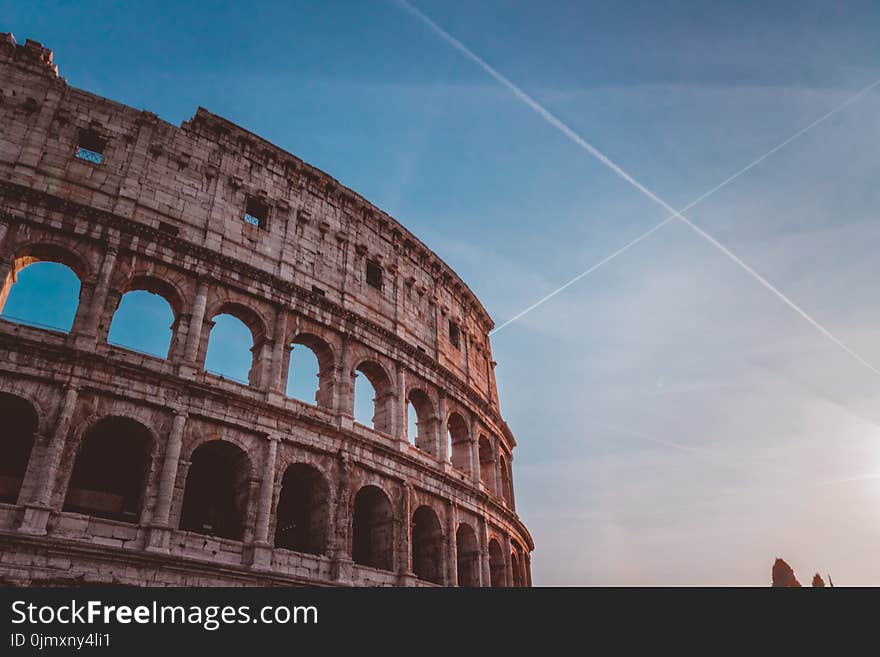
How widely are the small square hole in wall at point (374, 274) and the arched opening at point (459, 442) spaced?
5770 millimetres

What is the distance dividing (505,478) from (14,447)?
720 inches

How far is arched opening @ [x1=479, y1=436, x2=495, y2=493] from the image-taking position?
79.2 feet

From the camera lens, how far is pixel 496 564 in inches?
888

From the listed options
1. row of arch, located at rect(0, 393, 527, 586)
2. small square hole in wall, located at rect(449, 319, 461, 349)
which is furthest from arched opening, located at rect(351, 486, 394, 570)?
small square hole in wall, located at rect(449, 319, 461, 349)

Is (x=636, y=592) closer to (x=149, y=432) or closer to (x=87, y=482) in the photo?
(x=149, y=432)

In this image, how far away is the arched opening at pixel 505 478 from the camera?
2570cm

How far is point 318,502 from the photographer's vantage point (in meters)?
16.4

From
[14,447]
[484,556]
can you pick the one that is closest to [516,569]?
[484,556]

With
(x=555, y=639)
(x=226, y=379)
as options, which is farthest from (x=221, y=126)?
(x=555, y=639)

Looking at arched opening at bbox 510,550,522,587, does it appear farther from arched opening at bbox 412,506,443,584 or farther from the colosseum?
arched opening at bbox 412,506,443,584

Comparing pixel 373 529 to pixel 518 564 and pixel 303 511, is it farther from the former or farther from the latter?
pixel 518 564

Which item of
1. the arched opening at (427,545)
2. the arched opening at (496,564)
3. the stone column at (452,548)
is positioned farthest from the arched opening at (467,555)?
the arched opening at (496,564)

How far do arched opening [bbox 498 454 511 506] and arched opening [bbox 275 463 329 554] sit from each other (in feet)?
34.8

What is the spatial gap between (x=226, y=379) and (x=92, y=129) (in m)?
8.39
